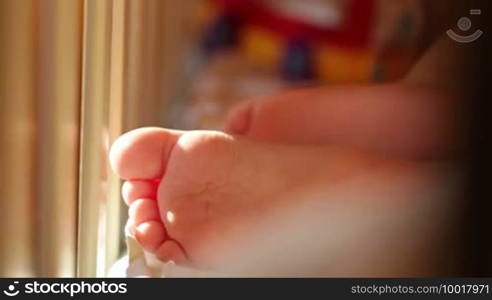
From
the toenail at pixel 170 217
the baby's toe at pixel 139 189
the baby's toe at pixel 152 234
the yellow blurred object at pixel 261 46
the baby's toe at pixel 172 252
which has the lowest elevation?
the baby's toe at pixel 172 252

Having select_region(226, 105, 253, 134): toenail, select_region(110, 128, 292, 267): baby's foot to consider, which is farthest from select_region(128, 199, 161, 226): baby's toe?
select_region(226, 105, 253, 134): toenail

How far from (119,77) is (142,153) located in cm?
10

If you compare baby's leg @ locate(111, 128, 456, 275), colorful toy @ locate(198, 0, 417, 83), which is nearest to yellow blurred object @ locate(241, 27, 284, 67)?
colorful toy @ locate(198, 0, 417, 83)

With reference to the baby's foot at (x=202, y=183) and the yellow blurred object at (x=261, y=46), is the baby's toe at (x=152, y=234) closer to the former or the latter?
the baby's foot at (x=202, y=183)

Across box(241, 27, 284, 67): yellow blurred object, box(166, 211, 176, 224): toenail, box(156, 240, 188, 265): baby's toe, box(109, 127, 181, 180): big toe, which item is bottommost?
box(156, 240, 188, 265): baby's toe

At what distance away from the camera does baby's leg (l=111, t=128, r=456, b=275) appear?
2.31 feet

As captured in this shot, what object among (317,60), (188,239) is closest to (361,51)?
(317,60)

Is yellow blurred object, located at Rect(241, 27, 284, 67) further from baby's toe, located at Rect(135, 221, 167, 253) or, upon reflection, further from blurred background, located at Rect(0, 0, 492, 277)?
baby's toe, located at Rect(135, 221, 167, 253)

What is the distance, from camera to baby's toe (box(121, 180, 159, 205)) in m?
0.72

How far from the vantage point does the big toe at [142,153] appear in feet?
2.29

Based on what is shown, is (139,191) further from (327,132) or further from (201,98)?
(327,132)

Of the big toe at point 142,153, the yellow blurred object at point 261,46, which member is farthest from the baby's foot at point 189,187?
the yellow blurred object at point 261,46

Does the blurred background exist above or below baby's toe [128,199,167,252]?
above

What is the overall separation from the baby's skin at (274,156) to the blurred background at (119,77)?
0.03 meters
